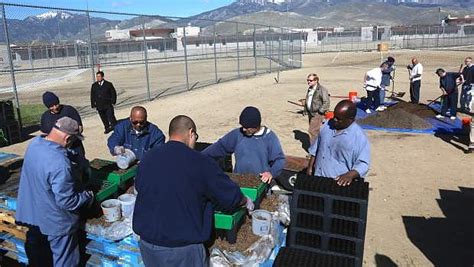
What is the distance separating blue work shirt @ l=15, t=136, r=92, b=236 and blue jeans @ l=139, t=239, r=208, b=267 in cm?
106

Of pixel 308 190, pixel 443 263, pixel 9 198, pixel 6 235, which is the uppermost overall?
pixel 308 190

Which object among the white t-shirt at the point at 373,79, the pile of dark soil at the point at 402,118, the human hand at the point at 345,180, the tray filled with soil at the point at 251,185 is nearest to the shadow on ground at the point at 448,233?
the human hand at the point at 345,180

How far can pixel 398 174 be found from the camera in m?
8.62

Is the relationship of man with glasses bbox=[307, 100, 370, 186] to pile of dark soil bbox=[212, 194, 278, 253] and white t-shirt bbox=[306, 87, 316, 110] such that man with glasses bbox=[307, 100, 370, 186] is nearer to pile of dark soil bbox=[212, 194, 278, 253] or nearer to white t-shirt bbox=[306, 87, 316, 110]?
pile of dark soil bbox=[212, 194, 278, 253]

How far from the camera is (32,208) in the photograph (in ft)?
12.8

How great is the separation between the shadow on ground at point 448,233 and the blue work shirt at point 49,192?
458cm

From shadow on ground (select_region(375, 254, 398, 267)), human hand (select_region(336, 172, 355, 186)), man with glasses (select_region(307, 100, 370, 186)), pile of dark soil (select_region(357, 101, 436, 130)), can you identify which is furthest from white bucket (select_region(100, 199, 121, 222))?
pile of dark soil (select_region(357, 101, 436, 130))

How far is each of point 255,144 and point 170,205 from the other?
2.17 metres

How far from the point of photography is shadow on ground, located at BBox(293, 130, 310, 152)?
10.9m

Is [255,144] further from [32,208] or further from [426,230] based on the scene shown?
[426,230]

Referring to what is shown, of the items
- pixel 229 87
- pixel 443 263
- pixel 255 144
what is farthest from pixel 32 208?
pixel 229 87

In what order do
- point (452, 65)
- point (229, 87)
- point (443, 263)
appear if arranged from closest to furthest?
point (443, 263)
point (229, 87)
point (452, 65)

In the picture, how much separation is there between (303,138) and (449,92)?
17.9ft

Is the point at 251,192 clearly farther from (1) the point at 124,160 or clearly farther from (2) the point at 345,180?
(1) the point at 124,160
